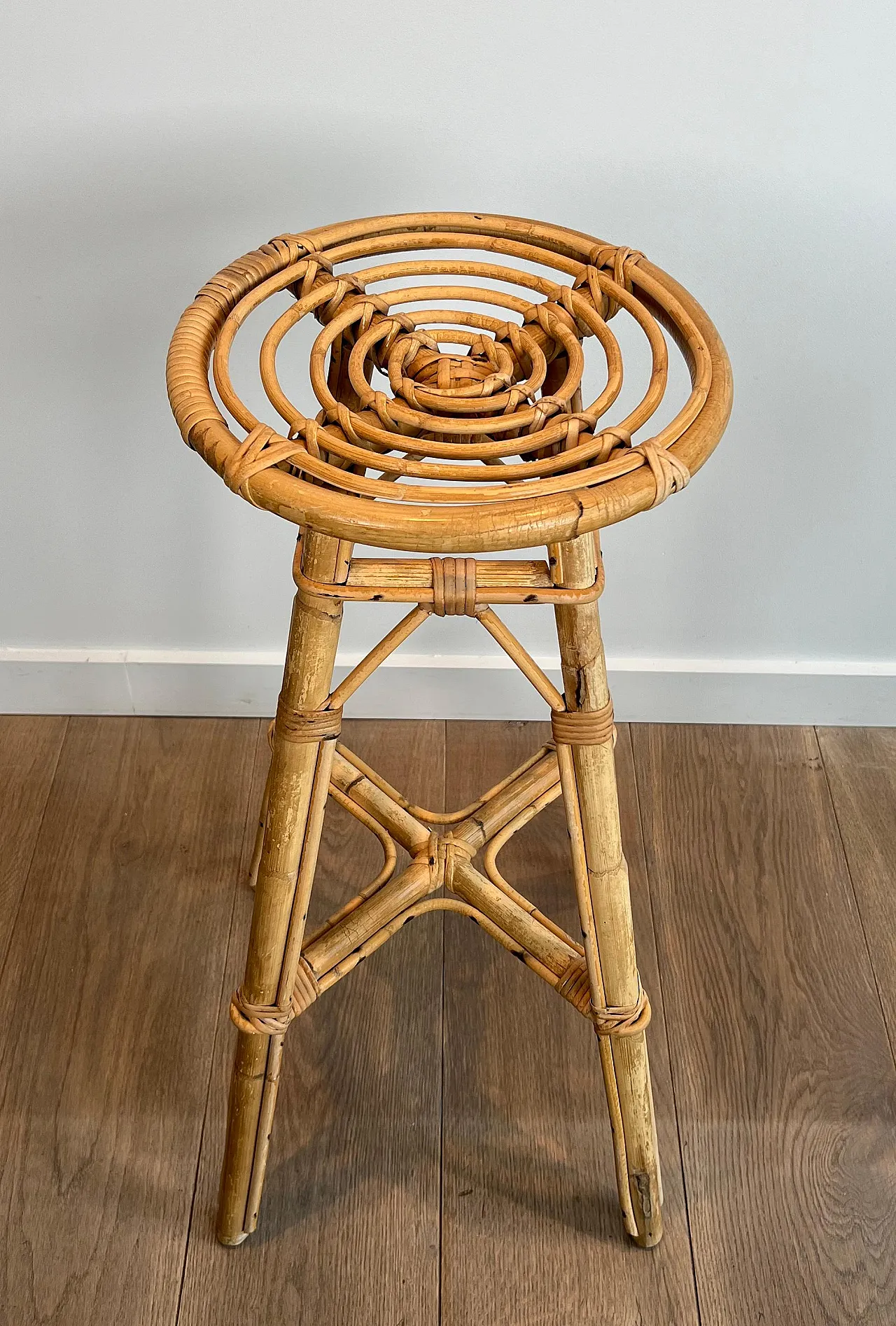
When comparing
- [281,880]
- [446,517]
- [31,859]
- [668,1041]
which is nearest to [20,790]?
[31,859]

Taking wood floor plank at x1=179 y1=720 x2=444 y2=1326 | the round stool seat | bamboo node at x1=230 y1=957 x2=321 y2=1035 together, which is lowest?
wood floor plank at x1=179 y1=720 x2=444 y2=1326

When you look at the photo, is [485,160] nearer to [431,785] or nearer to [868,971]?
[431,785]

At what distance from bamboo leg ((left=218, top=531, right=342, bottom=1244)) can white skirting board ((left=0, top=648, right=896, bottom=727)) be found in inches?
21.3

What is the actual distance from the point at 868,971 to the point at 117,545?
0.92 m

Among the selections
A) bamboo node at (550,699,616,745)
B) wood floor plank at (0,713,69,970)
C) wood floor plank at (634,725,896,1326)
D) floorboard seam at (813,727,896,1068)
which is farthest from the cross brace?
wood floor plank at (0,713,69,970)

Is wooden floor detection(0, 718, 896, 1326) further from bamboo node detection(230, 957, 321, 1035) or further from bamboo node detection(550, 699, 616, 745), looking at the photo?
bamboo node detection(550, 699, 616, 745)

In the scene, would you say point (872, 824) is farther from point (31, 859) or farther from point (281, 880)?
point (31, 859)

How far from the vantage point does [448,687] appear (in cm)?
137

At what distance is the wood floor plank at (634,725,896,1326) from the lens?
0.95 metres

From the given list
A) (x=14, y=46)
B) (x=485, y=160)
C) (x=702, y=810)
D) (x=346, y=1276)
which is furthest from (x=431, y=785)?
(x=14, y=46)

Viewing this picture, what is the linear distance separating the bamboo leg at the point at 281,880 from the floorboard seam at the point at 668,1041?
372 millimetres

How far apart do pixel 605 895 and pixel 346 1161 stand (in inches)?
15.6

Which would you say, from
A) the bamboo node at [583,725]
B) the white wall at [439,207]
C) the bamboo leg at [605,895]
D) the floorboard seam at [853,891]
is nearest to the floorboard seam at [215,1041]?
the white wall at [439,207]

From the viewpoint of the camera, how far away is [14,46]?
3.03 ft
